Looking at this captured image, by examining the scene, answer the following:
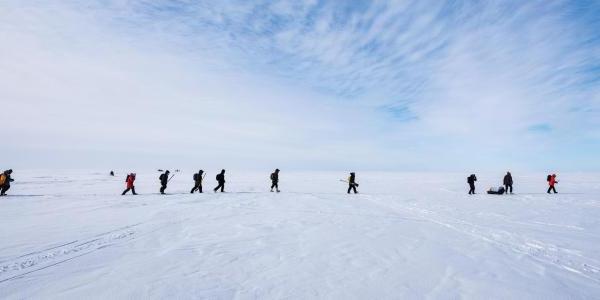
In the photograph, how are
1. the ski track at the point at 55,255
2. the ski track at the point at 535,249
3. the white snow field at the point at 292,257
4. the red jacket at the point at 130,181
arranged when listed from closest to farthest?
1. the white snow field at the point at 292,257
2. the ski track at the point at 55,255
3. the ski track at the point at 535,249
4. the red jacket at the point at 130,181

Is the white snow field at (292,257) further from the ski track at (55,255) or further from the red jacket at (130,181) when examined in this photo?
the red jacket at (130,181)

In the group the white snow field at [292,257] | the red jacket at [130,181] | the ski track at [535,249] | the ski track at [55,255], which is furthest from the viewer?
the red jacket at [130,181]

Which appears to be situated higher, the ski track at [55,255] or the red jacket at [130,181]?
the red jacket at [130,181]

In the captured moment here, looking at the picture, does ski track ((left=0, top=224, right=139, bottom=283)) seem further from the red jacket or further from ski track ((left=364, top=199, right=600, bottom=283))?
the red jacket

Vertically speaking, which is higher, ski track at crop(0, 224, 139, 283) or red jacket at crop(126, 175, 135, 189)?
red jacket at crop(126, 175, 135, 189)

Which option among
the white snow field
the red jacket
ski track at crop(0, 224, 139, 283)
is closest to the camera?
the white snow field

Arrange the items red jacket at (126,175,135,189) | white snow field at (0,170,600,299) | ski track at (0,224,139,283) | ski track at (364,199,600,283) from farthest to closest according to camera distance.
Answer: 1. red jacket at (126,175,135,189)
2. ski track at (364,199,600,283)
3. ski track at (0,224,139,283)
4. white snow field at (0,170,600,299)

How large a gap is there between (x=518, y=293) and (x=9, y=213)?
1569cm

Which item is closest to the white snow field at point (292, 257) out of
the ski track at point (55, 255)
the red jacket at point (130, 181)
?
the ski track at point (55, 255)

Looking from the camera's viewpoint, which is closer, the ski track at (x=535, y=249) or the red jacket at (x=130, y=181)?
the ski track at (x=535, y=249)

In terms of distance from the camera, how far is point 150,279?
4895mm

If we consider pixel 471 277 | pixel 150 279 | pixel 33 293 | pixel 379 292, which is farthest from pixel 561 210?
pixel 33 293

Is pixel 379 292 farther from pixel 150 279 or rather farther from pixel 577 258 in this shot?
pixel 577 258

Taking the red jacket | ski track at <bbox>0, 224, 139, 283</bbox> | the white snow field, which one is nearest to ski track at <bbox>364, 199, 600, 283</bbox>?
the white snow field
